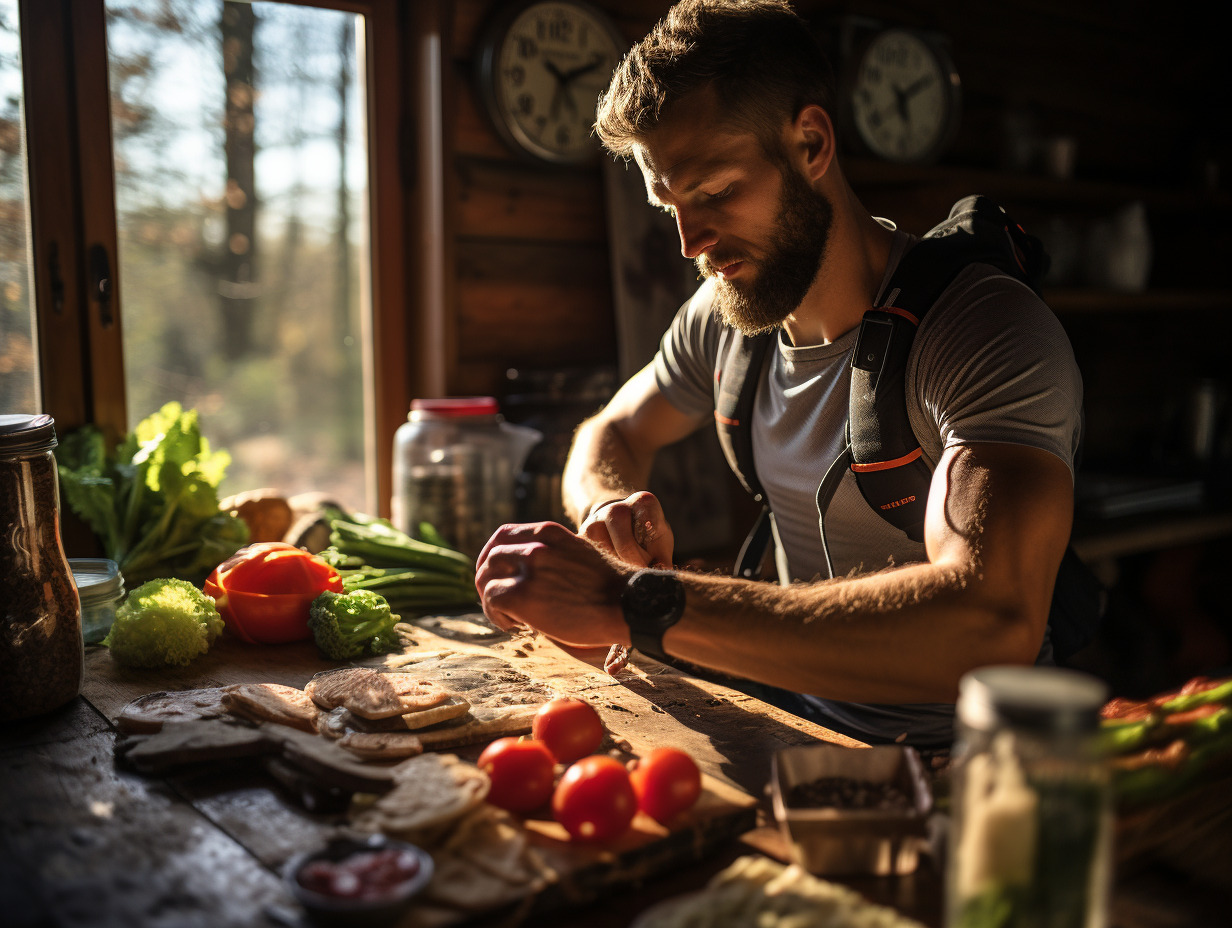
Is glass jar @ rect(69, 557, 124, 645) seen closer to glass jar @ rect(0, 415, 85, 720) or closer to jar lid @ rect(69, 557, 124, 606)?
jar lid @ rect(69, 557, 124, 606)

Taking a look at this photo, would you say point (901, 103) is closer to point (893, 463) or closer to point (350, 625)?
point (893, 463)

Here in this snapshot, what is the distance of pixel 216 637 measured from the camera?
1.83 m

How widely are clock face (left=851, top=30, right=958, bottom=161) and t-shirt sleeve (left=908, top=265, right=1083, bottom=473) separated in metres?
1.94

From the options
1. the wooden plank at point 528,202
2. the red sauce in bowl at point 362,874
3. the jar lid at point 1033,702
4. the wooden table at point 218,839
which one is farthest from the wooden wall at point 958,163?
the jar lid at point 1033,702

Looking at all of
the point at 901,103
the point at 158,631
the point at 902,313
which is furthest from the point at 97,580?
the point at 901,103

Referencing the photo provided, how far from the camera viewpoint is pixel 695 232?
1.87m

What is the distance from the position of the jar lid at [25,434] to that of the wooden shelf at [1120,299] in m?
3.14

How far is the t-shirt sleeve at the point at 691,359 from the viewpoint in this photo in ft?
7.73

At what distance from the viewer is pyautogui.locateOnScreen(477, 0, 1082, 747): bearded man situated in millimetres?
1333

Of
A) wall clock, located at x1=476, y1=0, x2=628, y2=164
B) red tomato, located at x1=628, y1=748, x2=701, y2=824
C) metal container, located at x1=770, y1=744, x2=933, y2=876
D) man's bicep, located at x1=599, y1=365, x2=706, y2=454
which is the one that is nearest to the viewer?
metal container, located at x1=770, y1=744, x2=933, y2=876

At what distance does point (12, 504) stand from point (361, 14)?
2.01 meters

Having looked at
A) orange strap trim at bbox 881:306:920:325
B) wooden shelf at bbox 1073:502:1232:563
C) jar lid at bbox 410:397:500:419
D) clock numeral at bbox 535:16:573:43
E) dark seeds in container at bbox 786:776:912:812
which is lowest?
wooden shelf at bbox 1073:502:1232:563

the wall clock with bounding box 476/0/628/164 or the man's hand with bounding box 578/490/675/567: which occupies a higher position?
the wall clock with bounding box 476/0/628/164

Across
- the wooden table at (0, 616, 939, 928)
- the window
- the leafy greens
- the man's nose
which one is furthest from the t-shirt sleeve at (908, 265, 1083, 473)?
the window
